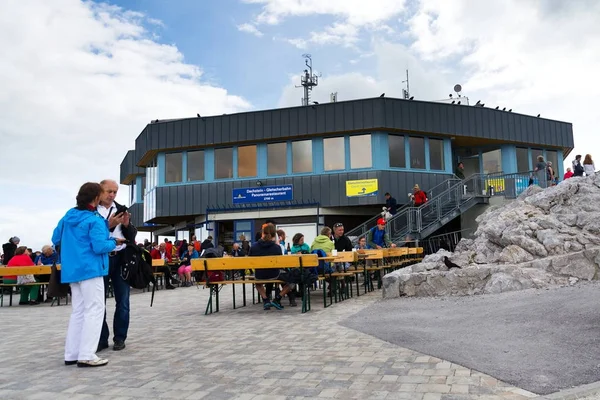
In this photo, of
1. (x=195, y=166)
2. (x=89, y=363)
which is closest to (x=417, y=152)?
(x=195, y=166)

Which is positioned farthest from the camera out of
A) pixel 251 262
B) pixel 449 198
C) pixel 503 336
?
pixel 449 198

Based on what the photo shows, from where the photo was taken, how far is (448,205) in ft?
72.0

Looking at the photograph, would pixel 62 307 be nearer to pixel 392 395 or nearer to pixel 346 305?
pixel 346 305

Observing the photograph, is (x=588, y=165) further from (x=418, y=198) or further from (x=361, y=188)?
(x=361, y=188)

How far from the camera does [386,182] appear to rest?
2450 cm

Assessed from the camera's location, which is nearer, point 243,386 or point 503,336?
point 243,386

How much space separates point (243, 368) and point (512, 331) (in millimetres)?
3181

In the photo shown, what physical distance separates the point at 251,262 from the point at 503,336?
15.0 ft

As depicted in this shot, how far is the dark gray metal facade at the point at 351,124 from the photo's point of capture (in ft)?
81.5

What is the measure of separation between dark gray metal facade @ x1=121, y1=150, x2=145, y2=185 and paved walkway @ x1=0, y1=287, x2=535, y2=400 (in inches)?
1160

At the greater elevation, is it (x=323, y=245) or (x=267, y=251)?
(x=323, y=245)

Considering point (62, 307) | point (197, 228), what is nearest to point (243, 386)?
point (62, 307)

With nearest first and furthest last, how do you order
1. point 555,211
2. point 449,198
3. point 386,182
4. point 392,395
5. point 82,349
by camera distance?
point 392,395 → point 82,349 → point 555,211 → point 449,198 → point 386,182

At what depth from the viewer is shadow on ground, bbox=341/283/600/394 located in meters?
4.65
